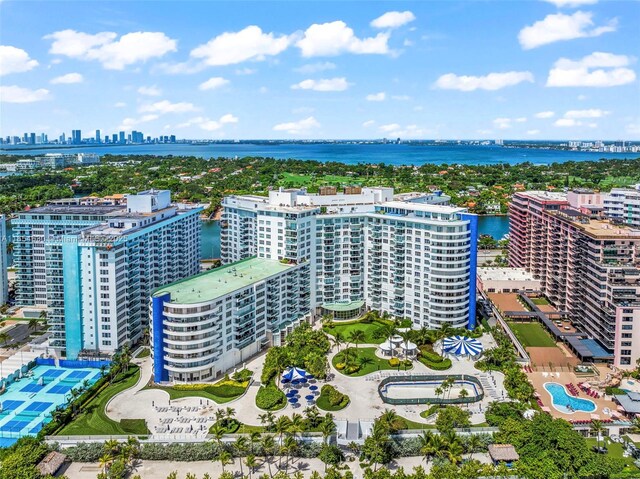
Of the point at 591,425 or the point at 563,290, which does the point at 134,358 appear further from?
the point at 563,290

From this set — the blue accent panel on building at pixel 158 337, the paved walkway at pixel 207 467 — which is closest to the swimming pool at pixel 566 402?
the paved walkway at pixel 207 467

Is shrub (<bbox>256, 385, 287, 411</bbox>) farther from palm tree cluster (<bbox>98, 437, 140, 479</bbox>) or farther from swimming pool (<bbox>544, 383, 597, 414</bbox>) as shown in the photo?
swimming pool (<bbox>544, 383, 597, 414</bbox>)

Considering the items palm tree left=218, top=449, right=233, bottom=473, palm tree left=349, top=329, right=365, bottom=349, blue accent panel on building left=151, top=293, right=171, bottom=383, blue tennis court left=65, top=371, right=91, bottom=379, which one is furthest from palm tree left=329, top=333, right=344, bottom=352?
blue tennis court left=65, top=371, right=91, bottom=379

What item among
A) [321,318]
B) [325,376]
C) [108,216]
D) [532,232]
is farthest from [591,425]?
[108,216]

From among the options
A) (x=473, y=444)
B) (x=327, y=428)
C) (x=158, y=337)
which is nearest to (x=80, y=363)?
(x=158, y=337)

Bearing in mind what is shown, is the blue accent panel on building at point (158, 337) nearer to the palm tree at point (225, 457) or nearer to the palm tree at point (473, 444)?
the palm tree at point (225, 457)
